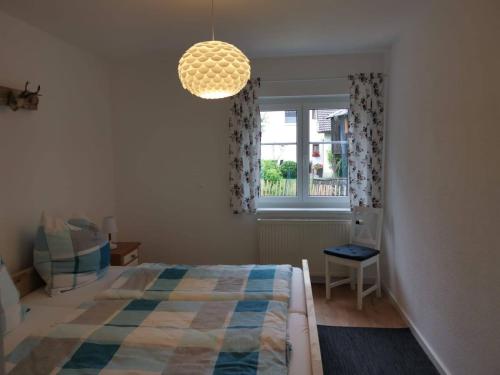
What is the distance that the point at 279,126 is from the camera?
3.82 m

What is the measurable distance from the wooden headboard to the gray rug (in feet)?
6.78

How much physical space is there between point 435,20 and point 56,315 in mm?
2995

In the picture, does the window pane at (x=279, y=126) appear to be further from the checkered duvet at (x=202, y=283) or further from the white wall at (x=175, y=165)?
the checkered duvet at (x=202, y=283)

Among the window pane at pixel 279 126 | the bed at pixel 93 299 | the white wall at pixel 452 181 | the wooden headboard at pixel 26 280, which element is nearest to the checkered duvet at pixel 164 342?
the bed at pixel 93 299

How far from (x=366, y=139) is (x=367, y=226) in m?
0.87

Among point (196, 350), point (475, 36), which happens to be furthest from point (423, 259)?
point (196, 350)

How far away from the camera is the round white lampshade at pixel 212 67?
5.56 feet

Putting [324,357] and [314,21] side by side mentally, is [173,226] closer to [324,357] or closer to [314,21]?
[324,357]

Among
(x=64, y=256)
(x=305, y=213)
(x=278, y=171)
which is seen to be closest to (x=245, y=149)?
(x=278, y=171)

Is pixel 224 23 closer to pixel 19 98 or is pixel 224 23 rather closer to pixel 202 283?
pixel 19 98

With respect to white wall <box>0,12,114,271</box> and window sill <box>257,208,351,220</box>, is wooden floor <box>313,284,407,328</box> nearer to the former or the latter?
window sill <box>257,208,351,220</box>

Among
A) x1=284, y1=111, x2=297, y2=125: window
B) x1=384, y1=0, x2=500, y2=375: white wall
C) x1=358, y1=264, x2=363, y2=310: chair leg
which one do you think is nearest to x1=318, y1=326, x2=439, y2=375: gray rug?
x1=384, y1=0, x2=500, y2=375: white wall

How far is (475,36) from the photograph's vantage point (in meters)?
1.84

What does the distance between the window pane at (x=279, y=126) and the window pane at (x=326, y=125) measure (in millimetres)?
191
